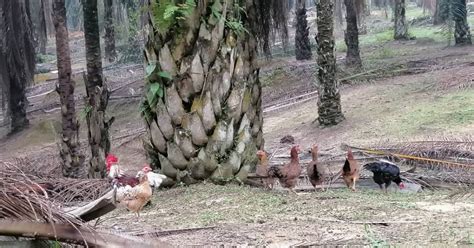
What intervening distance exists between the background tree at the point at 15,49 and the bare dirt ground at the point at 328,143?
139 cm

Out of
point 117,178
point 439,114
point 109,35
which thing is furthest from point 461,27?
point 109,35

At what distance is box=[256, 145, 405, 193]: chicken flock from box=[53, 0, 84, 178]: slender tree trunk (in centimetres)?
504

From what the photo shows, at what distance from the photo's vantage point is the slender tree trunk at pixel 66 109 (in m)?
9.85

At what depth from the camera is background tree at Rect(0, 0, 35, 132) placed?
15508 millimetres

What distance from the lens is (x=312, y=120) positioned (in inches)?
510

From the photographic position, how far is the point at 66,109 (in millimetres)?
10242

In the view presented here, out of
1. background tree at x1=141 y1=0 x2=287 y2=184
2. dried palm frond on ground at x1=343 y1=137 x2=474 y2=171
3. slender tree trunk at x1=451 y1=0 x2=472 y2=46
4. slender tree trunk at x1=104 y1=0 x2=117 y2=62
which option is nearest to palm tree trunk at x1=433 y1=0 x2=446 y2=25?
slender tree trunk at x1=451 y1=0 x2=472 y2=46

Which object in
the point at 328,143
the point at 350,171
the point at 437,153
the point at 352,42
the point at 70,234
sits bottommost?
the point at 328,143

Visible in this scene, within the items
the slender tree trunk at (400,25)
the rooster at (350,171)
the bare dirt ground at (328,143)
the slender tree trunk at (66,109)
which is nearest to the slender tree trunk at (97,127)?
the slender tree trunk at (66,109)

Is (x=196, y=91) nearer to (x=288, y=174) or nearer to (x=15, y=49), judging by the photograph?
(x=288, y=174)

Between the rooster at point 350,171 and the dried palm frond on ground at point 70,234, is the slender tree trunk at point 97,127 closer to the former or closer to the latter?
the rooster at point 350,171

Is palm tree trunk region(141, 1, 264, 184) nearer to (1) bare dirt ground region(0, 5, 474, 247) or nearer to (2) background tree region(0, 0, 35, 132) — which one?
(1) bare dirt ground region(0, 5, 474, 247)

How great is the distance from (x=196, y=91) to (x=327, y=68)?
23.0 ft

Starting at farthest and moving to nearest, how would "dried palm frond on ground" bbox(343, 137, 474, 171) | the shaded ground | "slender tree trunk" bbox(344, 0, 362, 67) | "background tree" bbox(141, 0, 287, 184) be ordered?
"slender tree trunk" bbox(344, 0, 362, 67), "dried palm frond on ground" bbox(343, 137, 474, 171), "background tree" bbox(141, 0, 287, 184), the shaded ground
